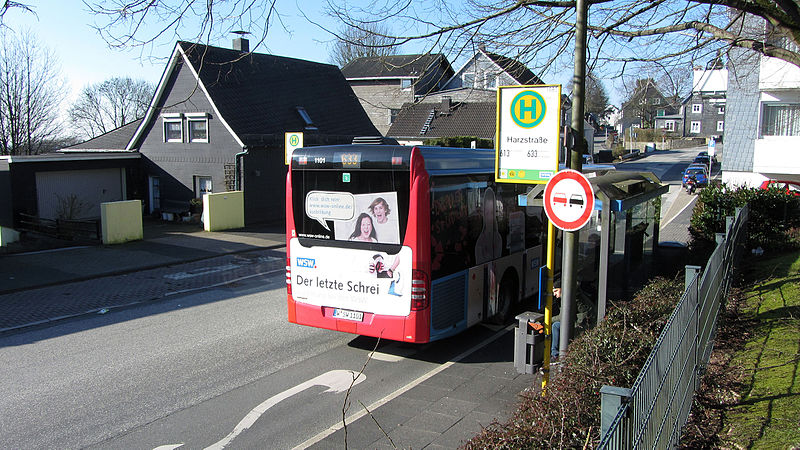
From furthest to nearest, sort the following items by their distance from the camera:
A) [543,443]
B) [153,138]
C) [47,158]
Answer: [153,138]
[47,158]
[543,443]

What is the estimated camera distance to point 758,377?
6656 mm

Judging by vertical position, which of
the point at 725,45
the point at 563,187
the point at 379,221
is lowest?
the point at 379,221

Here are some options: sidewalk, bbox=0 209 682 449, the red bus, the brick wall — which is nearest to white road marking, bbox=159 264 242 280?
sidewalk, bbox=0 209 682 449

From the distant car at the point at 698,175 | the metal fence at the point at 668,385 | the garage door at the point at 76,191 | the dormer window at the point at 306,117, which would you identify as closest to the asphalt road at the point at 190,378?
the metal fence at the point at 668,385

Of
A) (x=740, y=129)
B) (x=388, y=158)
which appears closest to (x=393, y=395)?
(x=388, y=158)

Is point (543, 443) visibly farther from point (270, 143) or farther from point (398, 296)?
point (270, 143)

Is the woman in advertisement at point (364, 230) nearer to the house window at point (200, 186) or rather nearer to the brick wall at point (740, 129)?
the house window at point (200, 186)

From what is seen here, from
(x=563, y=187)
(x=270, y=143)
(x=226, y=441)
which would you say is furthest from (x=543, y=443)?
(x=270, y=143)

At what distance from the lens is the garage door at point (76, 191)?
78.7ft

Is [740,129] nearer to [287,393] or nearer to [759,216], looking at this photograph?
[759,216]

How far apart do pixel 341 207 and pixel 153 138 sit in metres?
22.8

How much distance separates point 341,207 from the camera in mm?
8867

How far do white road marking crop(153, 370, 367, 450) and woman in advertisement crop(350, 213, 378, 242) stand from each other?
1857 mm

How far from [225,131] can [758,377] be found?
2313 centimetres
